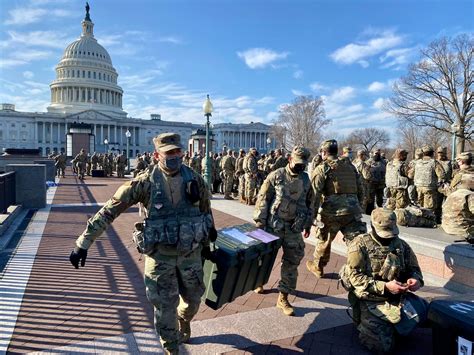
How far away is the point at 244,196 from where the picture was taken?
541 inches

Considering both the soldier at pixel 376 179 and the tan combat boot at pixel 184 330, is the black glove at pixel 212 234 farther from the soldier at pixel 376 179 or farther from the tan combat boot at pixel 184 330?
the soldier at pixel 376 179

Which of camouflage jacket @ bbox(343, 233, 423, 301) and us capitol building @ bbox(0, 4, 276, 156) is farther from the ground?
us capitol building @ bbox(0, 4, 276, 156)

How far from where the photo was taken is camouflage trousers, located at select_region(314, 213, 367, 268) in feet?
17.5

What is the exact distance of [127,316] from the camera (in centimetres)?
420

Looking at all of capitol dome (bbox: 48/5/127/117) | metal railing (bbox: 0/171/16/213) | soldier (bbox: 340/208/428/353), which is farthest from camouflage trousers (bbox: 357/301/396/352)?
capitol dome (bbox: 48/5/127/117)

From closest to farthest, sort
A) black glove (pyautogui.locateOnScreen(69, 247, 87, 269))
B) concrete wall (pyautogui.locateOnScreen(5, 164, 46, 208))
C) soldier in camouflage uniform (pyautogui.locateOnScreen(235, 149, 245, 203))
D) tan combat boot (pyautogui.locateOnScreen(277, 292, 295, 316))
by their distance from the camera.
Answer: black glove (pyautogui.locateOnScreen(69, 247, 87, 269)) → tan combat boot (pyautogui.locateOnScreen(277, 292, 295, 316)) → concrete wall (pyautogui.locateOnScreen(5, 164, 46, 208)) → soldier in camouflage uniform (pyautogui.locateOnScreen(235, 149, 245, 203))

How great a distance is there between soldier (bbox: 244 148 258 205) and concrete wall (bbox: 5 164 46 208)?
260 inches

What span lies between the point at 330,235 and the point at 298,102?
60.6 meters

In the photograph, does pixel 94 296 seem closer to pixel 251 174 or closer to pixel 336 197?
pixel 336 197

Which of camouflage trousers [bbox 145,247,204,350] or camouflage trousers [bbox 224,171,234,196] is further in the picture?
camouflage trousers [bbox 224,171,234,196]

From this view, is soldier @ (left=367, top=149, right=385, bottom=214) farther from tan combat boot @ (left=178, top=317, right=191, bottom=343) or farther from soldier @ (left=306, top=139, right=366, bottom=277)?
tan combat boot @ (left=178, top=317, right=191, bottom=343)

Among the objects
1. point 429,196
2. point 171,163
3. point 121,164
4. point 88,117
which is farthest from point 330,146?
point 88,117

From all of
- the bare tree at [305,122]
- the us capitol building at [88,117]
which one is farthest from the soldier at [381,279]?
the us capitol building at [88,117]

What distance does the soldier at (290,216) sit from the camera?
4402mm
